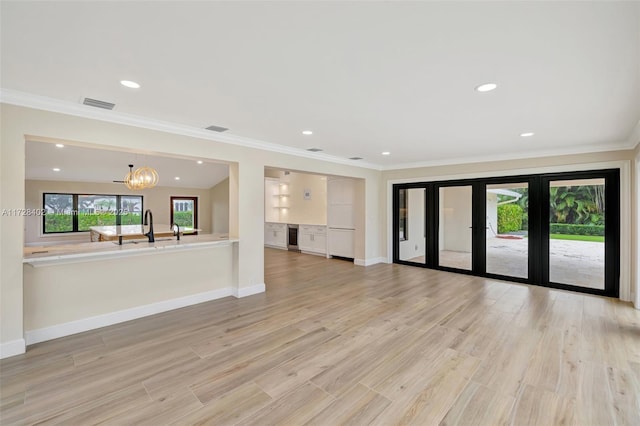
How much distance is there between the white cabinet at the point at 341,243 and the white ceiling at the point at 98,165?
368 centimetres

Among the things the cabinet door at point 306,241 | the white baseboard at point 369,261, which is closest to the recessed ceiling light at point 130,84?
the white baseboard at point 369,261

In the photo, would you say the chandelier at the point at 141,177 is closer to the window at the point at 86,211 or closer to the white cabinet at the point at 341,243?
the white cabinet at the point at 341,243

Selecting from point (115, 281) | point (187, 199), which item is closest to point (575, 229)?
point (115, 281)

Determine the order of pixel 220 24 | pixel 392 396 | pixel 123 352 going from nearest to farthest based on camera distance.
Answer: pixel 220 24, pixel 392 396, pixel 123 352

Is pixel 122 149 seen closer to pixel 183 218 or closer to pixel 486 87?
pixel 486 87

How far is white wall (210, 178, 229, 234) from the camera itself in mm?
11539

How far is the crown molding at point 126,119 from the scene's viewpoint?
9.05 feet

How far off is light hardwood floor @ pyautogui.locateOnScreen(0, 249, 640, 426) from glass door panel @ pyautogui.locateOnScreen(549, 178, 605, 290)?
0.72m

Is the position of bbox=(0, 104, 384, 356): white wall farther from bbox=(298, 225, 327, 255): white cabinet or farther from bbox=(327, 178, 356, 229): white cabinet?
bbox=(298, 225, 327, 255): white cabinet

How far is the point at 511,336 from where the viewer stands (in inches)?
126

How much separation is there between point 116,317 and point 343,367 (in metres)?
2.85

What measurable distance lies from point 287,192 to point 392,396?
8567mm

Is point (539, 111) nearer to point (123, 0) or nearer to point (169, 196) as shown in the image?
point (123, 0)

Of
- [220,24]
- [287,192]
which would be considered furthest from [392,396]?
[287,192]
